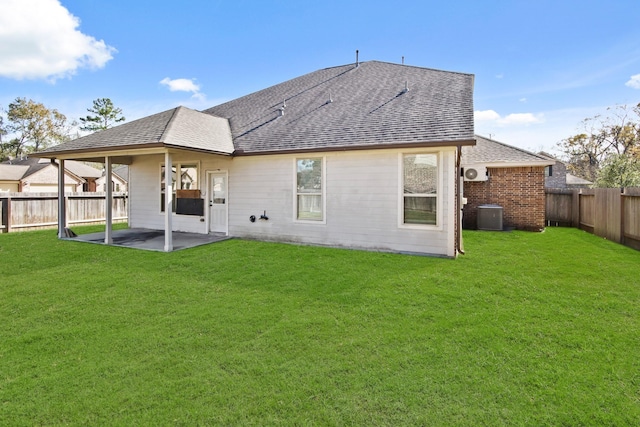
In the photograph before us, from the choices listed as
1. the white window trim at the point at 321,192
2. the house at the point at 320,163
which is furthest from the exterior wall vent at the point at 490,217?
the white window trim at the point at 321,192

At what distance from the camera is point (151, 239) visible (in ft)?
32.1

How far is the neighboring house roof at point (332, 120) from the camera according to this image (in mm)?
8067

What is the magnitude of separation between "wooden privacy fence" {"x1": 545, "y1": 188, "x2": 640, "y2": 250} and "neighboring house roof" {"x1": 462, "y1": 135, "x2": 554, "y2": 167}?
1928 mm

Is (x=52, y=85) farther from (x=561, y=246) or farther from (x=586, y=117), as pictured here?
(x=586, y=117)

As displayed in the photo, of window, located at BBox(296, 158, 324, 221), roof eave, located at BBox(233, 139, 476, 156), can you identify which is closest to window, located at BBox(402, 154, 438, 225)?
roof eave, located at BBox(233, 139, 476, 156)

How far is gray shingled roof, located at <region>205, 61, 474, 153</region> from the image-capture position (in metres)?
8.09

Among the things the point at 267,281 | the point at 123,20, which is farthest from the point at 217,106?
the point at 267,281

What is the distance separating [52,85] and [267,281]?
35.9 m

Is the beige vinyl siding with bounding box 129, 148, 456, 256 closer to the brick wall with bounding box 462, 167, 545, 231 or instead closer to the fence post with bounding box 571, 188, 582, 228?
the brick wall with bounding box 462, 167, 545, 231

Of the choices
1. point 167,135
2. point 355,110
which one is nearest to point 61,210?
point 167,135

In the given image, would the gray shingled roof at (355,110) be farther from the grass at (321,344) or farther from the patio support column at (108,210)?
the patio support column at (108,210)

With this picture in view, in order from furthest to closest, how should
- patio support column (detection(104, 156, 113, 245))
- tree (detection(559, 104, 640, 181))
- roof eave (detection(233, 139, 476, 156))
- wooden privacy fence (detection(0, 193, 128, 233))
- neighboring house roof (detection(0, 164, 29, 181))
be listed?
tree (detection(559, 104, 640, 181))
neighboring house roof (detection(0, 164, 29, 181))
wooden privacy fence (detection(0, 193, 128, 233))
patio support column (detection(104, 156, 113, 245))
roof eave (detection(233, 139, 476, 156))

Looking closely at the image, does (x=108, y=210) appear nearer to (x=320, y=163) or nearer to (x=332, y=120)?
(x=320, y=163)

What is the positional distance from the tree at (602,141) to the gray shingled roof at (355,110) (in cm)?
2549
